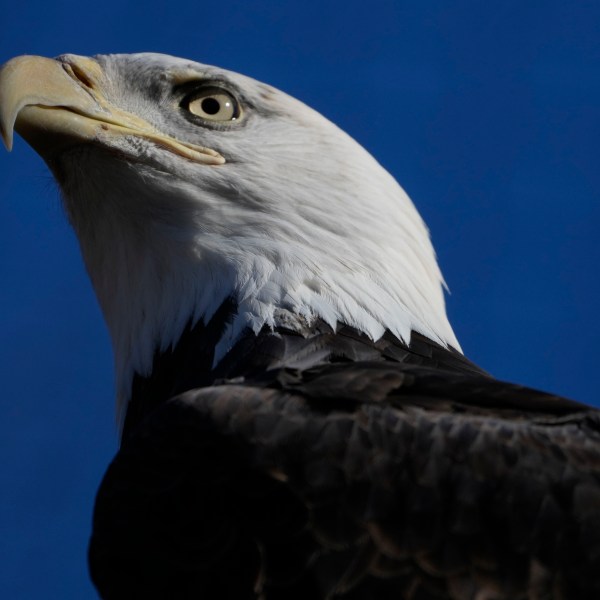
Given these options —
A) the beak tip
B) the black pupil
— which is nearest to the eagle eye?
the black pupil

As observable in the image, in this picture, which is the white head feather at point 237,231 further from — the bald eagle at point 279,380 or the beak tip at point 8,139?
the beak tip at point 8,139

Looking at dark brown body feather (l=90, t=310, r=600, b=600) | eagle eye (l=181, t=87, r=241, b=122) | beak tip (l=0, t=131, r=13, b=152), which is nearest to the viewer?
dark brown body feather (l=90, t=310, r=600, b=600)

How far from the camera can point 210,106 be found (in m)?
4.67

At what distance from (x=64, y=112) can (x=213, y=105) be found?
58 cm

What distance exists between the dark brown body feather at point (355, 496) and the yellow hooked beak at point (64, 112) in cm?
124

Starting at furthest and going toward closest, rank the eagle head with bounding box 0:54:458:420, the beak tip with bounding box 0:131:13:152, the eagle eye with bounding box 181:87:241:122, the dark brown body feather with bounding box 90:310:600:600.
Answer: the eagle eye with bounding box 181:87:241:122 → the eagle head with bounding box 0:54:458:420 → the beak tip with bounding box 0:131:13:152 → the dark brown body feather with bounding box 90:310:600:600

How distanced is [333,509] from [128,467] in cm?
55

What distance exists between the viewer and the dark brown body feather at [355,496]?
3.07m

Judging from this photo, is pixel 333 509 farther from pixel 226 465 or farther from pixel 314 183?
pixel 314 183

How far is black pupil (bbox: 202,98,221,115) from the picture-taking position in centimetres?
464

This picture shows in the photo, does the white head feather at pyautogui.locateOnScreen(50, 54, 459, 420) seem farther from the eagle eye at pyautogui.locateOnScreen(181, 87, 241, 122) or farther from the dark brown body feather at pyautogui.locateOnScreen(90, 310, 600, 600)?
the dark brown body feather at pyautogui.locateOnScreen(90, 310, 600, 600)

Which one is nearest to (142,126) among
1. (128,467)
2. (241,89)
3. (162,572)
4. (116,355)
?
(241,89)

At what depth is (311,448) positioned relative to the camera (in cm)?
320

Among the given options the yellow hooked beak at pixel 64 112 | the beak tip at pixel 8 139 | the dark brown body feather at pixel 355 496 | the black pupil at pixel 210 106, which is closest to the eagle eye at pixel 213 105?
the black pupil at pixel 210 106
